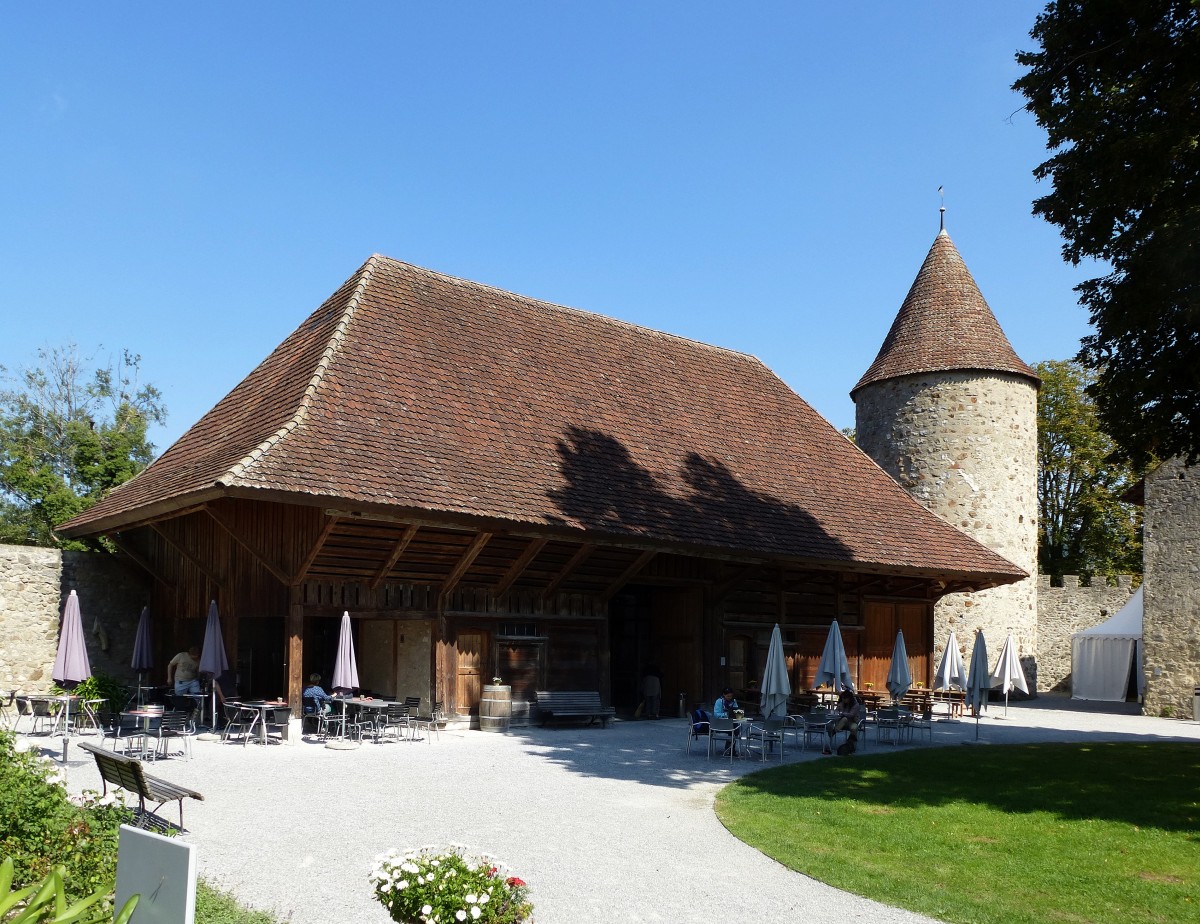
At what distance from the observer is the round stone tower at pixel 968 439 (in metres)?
28.1

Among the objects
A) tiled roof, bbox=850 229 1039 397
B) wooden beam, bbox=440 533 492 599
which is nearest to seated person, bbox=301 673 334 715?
wooden beam, bbox=440 533 492 599

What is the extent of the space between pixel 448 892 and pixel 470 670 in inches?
516

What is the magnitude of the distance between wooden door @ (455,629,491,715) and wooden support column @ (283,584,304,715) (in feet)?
9.27

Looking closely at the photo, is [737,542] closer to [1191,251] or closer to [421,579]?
[421,579]

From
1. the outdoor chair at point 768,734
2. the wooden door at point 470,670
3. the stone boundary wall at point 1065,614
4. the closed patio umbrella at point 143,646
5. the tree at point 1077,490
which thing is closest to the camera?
the outdoor chair at point 768,734

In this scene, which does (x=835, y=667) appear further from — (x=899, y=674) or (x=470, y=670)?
(x=470, y=670)

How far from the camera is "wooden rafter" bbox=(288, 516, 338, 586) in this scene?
15.3m

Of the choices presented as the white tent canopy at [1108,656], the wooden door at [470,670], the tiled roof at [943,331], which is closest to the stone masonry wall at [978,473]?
the tiled roof at [943,331]

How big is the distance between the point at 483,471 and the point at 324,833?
883 cm

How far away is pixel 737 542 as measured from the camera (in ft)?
63.5

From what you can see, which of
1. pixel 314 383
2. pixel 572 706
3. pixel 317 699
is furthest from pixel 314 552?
pixel 572 706

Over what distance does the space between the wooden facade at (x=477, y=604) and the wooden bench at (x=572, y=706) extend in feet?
0.68

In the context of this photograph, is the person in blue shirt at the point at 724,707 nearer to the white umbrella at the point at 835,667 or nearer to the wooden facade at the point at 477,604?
the white umbrella at the point at 835,667

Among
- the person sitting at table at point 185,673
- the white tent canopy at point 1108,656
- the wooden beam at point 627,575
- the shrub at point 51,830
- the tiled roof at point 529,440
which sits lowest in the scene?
the white tent canopy at point 1108,656
